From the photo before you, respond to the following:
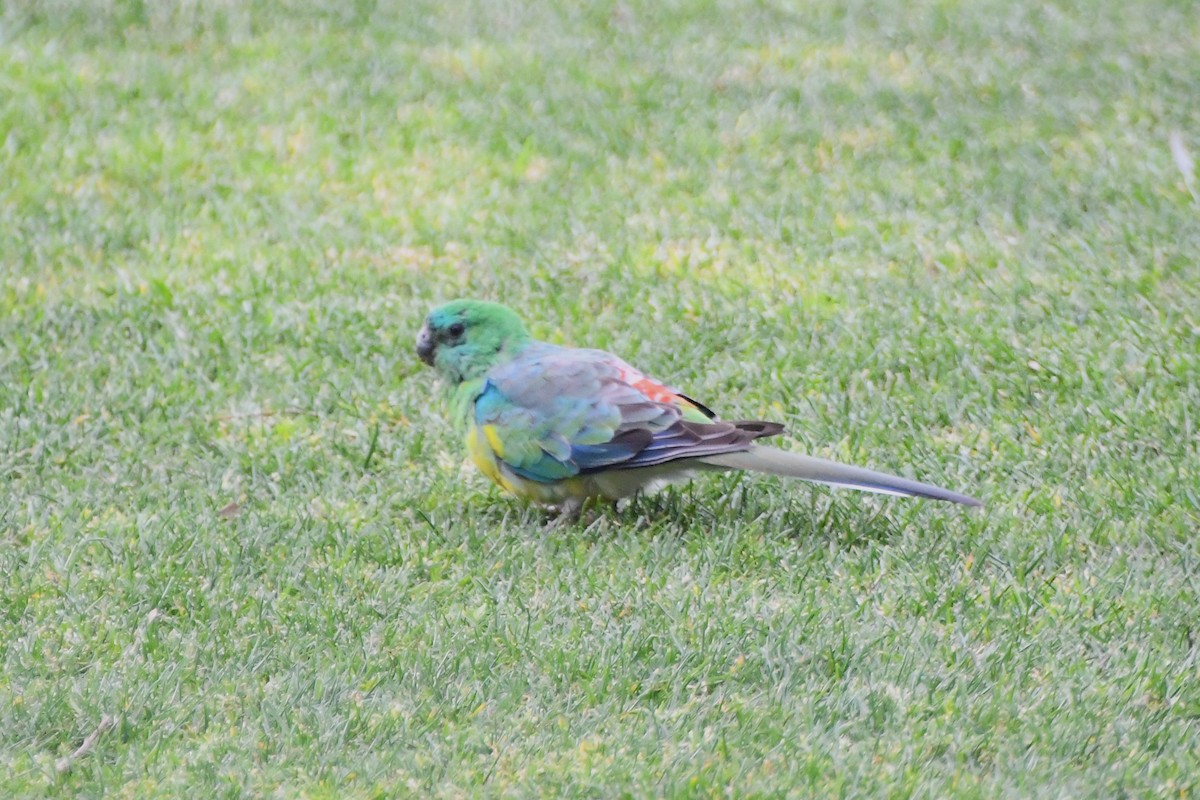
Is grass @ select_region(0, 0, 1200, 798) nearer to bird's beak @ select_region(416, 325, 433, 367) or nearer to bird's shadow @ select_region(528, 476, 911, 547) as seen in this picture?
bird's shadow @ select_region(528, 476, 911, 547)

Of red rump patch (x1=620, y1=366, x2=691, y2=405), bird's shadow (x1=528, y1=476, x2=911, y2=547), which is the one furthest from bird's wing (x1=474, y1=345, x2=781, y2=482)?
bird's shadow (x1=528, y1=476, x2=911, y2=547)

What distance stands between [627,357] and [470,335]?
119 centimetres

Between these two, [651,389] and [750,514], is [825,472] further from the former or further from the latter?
[651,389]

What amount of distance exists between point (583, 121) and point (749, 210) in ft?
4.46

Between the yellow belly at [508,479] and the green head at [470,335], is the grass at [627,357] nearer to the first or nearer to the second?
the yellow belly at [508,479]

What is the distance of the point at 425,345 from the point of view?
5176 millimetres

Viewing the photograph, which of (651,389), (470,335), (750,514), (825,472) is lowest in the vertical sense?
(750,514)

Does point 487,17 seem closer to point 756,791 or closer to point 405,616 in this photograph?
point 405,616

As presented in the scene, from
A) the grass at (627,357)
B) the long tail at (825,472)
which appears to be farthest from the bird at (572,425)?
the grass at (627,357)

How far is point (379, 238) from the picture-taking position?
23.6ft

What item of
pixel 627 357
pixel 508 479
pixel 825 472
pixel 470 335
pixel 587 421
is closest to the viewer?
pixel 825 472

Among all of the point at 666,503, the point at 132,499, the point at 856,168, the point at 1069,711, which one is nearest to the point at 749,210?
the point at 856,168

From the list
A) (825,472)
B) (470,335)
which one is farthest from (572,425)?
(825,472)

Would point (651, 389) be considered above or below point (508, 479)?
above
